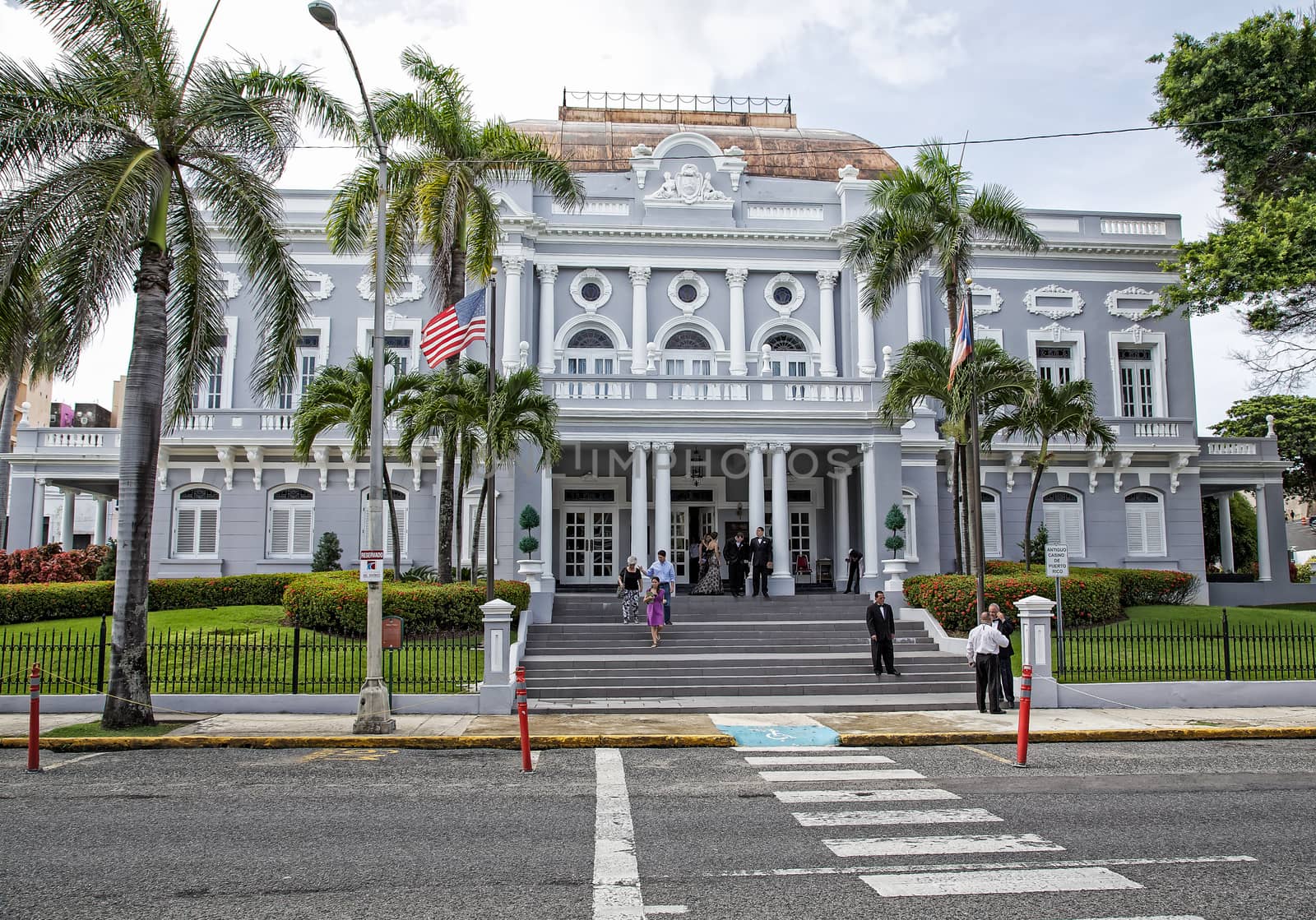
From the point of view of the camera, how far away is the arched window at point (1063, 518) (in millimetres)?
28984

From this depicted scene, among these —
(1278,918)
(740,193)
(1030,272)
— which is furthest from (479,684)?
(1030,272)

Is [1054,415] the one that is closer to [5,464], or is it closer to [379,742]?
[379,742]

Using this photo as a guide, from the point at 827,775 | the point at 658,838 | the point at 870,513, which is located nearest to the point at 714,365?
the point at 870,513

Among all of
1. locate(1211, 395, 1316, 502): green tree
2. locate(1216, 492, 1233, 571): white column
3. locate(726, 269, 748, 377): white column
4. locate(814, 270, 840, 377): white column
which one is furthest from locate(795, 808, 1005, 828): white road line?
locate(1211, 395, 1316, 502): green tree

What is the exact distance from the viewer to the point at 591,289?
28.9m

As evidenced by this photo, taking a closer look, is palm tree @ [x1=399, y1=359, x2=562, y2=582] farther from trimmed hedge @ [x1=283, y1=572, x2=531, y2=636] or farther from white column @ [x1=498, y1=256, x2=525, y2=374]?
white column @ [x1=498, y1=256, x2=525, y2=374]

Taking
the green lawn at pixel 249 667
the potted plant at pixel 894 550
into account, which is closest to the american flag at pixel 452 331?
the green lawn at pixel 249 667

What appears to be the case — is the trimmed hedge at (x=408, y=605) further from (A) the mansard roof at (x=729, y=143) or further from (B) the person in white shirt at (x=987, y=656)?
(A) the mansard roof at (x=729, y=143)

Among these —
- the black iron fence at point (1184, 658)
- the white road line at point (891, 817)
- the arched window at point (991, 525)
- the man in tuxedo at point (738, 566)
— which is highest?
the arched window at point (991, 525)

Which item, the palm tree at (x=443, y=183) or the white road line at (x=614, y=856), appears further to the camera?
the palm tree at (x=443, y=183)

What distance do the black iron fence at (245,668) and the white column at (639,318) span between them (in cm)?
1230

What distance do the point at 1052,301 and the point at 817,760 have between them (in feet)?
74.0

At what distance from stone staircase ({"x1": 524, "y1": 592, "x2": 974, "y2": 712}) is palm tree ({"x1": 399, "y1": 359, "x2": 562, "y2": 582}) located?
10.5ft

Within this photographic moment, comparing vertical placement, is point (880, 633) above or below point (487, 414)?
below
